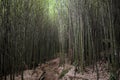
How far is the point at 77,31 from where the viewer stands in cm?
837

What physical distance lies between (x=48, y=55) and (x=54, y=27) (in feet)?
11.0

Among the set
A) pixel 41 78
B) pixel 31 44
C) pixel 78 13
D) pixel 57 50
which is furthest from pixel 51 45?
pixel 78 13

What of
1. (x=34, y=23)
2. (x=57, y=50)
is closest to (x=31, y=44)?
(x=34, y=23)

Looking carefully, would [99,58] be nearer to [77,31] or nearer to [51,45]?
[77,31]

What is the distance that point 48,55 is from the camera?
693 inches

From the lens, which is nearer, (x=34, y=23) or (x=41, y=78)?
(x=41, y=78)

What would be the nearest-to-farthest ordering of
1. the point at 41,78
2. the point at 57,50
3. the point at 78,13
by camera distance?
the point at 78,13 → the point at 41,78 → the point at 57,50

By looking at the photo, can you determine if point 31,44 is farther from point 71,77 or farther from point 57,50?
point 57,50

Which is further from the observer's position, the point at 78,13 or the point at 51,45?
the point at 51,45

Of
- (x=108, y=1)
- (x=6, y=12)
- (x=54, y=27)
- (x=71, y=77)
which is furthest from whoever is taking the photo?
(x=54, y=27)

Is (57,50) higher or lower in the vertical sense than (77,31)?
lower

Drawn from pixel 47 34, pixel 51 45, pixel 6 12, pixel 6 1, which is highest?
pixel 6 1

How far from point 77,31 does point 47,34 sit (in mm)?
8142

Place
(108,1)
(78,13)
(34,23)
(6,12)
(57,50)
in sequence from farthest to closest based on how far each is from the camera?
(57,50) → (34,23) → (78,13) → (6,12) → (108,1)
